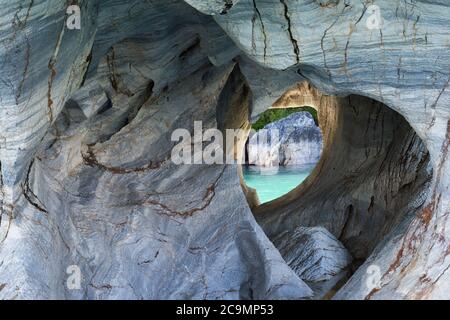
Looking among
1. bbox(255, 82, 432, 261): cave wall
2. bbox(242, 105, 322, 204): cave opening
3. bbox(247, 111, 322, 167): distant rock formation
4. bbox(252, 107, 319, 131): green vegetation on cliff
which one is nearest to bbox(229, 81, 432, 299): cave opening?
bbox(255, 82, 432, 261): cave wall

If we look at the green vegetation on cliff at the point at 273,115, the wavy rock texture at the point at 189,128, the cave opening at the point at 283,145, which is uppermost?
the wavy rock texture at the point at 189,128

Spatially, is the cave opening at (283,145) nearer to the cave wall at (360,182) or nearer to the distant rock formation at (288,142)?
the distant rock formation at (288,142)

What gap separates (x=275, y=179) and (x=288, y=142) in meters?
1.85

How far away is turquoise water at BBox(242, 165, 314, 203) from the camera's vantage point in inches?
590

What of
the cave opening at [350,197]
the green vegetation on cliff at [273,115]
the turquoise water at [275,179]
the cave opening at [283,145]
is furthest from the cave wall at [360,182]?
the green vegetation on cliff at [273,115]

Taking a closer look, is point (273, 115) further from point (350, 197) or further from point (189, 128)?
point (189, 128)

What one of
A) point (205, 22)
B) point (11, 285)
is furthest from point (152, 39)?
point (11, 285)

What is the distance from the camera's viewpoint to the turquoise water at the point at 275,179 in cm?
1500

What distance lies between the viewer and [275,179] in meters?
16.8

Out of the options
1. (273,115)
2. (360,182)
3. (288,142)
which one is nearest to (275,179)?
(288,142)

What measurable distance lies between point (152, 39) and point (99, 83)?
48 cm

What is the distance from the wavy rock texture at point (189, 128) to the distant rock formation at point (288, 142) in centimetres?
1262

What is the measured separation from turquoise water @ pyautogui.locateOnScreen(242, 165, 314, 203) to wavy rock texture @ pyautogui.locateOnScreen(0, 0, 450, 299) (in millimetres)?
9710

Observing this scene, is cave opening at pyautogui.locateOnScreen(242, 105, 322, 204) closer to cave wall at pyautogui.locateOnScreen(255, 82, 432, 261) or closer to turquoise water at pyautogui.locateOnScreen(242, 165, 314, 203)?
turquoise water at pyautogui.locateOnScreen(242, 165, 314, 203)
